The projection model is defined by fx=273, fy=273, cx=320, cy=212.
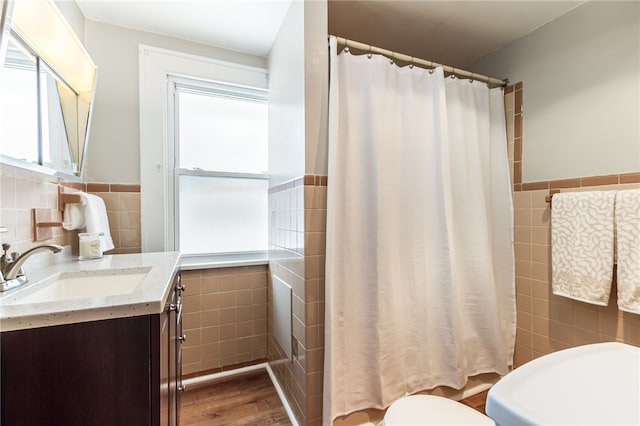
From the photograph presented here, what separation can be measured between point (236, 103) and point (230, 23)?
0.50 meters

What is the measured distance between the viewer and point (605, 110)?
1.44m

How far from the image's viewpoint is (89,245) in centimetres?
137

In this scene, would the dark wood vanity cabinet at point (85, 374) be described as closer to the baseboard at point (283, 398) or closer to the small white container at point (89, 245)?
the small white container at point (89, 245)

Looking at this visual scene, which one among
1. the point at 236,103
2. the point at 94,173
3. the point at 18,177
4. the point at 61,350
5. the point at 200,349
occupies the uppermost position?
the point at 236,103

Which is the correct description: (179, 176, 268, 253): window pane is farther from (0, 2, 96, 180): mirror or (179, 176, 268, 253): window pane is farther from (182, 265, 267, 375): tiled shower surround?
(0, 2, 96, 180): mirror

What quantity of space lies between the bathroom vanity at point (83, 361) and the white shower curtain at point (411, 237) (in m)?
0.78

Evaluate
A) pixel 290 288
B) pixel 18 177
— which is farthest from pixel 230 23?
pixel 290 288

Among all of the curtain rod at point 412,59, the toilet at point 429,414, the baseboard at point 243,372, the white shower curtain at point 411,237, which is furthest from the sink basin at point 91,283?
the curtain rod at point 412,59

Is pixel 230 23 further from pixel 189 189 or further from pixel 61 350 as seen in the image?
pixel 61 350

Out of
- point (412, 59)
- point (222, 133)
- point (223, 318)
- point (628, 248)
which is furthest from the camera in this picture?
point (222, 133)

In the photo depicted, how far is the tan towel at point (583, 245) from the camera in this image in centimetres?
137

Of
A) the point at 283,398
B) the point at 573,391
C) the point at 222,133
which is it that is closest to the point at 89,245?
the point at 222,133

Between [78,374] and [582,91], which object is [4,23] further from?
[582,91]

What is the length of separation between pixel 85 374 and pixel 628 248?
7.06 feet
